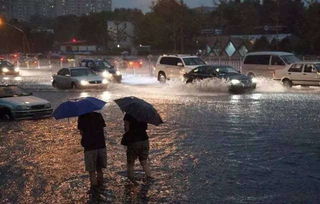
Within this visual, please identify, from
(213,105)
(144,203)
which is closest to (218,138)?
(144,203)

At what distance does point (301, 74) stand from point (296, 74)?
0.98 feet

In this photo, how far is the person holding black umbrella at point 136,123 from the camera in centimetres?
877

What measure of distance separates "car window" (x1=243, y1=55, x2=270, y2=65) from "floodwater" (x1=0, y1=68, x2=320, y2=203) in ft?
40.6

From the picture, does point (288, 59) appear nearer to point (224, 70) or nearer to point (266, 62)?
point (266, 62)

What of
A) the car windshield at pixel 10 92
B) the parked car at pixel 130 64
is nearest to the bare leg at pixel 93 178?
the car windshield at pixel 10 92

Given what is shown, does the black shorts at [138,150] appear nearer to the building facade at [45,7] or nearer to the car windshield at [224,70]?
the car windshield at [224,70]

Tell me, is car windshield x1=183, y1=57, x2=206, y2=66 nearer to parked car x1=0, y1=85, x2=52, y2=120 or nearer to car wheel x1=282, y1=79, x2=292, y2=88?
car wheel x1=282, y1=79, x2=292, y2=88

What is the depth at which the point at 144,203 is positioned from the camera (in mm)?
7871

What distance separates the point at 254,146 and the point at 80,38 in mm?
120051

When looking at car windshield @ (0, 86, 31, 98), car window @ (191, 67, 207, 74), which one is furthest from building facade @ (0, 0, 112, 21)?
car windshield @ (0, 86, 31, 98)

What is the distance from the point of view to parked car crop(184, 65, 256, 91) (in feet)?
88.6

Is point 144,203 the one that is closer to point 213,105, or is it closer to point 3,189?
Answer: point 3,189

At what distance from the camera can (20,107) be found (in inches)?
730

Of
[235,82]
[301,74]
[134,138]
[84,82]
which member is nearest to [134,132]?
[134,138]
